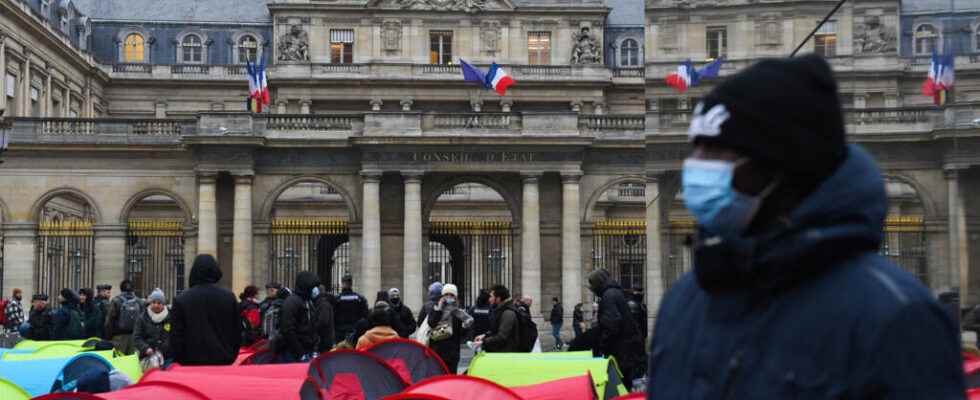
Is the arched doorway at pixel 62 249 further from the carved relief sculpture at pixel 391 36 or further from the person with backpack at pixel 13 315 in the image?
the carved relief sculpture at pixel 391 36

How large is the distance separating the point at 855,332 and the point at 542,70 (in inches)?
2433

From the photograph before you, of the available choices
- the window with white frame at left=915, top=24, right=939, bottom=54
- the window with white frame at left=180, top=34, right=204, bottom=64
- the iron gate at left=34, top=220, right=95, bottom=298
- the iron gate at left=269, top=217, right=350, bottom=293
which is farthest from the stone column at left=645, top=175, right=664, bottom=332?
the window with white frame at left=180, top=34, right=204, bottom=64

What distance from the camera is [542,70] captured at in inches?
2516

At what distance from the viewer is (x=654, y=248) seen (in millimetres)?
22422

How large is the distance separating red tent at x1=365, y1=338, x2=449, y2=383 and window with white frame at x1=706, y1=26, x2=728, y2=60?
4730mm

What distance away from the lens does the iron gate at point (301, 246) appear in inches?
1442

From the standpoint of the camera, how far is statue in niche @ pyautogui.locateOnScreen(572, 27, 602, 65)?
6494cm

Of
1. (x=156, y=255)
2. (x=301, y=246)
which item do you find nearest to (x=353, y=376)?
(x=301, y=246)

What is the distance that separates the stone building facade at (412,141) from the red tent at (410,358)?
4.19 m

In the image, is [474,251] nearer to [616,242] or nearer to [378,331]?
[616,242]

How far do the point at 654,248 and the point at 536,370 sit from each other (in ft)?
36.4

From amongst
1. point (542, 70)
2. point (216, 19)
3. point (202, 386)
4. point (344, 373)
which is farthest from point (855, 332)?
point (216, 19)

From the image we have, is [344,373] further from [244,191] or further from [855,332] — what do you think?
[244,191]

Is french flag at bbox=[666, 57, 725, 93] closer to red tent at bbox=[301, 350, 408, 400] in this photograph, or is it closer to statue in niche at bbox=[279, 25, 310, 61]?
red tent at bbox=[301, 350, 408, 400]
